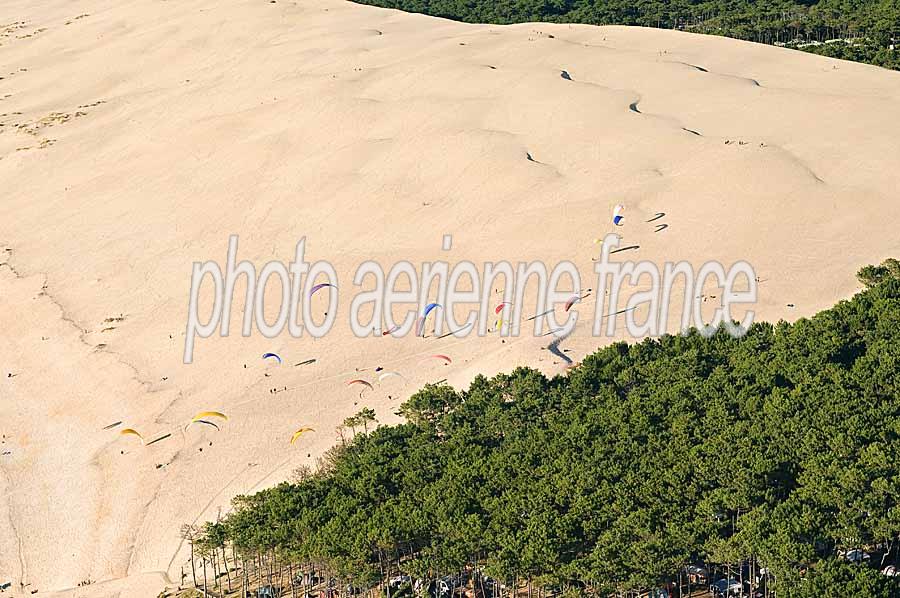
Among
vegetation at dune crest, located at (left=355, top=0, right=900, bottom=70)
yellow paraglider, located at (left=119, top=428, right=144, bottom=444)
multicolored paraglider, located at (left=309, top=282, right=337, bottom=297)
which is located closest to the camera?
yellow paraglider, located at (left=119, top=428, right=144, bottom=444)

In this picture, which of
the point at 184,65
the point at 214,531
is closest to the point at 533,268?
the point at 214,531

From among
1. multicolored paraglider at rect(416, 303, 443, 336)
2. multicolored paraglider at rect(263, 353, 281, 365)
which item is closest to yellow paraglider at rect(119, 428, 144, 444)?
multicolored paraglider at rect(263, 353, 281, 365)

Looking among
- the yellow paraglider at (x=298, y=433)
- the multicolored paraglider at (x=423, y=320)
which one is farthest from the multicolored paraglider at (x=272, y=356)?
the multicolored paraglider at (x=423, y=320)

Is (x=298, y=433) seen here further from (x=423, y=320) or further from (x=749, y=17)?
(x=749, y=17)

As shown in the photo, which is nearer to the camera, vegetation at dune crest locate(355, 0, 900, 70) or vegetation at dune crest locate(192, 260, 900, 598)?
vegetation at dune crest locate(192, 260, 900, 598)

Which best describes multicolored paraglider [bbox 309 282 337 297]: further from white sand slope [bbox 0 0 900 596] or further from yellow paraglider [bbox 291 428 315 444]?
yellow paraglider [bbox 291 428 315 444]
